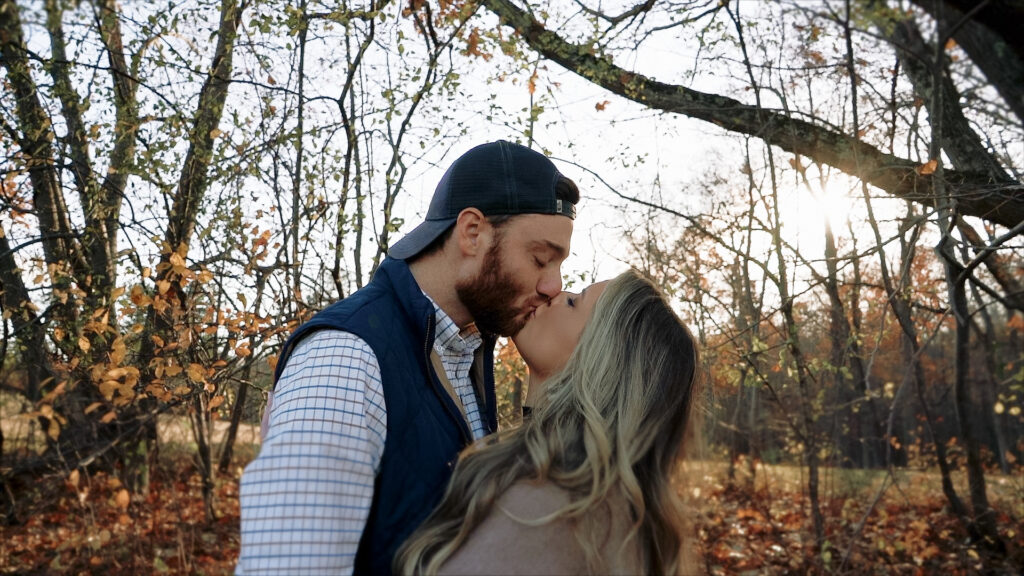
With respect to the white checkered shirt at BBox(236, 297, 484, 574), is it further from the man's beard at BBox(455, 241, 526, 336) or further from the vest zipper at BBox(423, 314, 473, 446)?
the man's beard at BBox(455, 241, 526, 336)

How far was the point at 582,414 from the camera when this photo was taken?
214cm

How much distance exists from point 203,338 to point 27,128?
1.72 metres

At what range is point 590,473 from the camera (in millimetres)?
1894

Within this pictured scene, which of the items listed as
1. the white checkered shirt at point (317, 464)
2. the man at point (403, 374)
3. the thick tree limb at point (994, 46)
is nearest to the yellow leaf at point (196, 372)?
the man at point (403, 374)

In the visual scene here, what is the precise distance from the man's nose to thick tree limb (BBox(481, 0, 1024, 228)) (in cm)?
297

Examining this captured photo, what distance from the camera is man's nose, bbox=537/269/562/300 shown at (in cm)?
237

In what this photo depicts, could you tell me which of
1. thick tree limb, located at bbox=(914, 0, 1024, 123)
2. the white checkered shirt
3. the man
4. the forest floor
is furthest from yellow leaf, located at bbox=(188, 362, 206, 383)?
thick tree limb, located at bbox=(914, 0, 1024, 123)

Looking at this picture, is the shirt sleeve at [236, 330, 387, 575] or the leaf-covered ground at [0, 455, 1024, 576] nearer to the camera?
the shirt sleeve at [236, 330, 387, 575]

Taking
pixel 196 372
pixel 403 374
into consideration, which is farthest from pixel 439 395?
pixel 196 372

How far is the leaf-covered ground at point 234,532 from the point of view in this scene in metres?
6.88

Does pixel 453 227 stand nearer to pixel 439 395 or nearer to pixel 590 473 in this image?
pixel 439 395

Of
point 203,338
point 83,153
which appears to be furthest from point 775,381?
point 83,153

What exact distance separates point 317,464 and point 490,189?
38.9 inches

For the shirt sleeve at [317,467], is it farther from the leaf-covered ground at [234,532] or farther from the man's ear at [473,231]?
the leaf-covered ground at [234,532]
